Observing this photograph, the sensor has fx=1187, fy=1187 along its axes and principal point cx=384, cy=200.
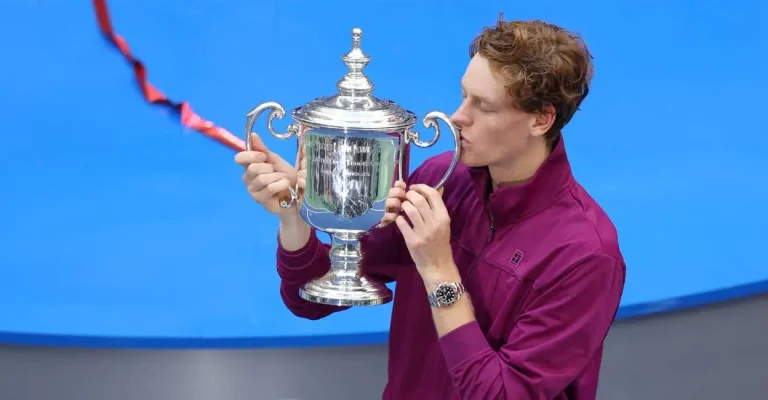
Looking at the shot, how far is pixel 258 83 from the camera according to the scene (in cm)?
399

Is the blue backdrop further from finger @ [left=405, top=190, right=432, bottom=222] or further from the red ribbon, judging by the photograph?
finger @ [left=405, top=190, right=432, bottom=222]

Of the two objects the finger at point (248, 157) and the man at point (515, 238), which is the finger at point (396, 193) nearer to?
the man at point (515, 238)

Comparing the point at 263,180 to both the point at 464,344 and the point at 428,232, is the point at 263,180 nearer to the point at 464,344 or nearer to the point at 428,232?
the point at 428,232

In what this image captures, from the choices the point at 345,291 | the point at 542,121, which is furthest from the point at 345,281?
the point at 542,121

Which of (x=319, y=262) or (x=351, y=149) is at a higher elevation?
(x=351, y=149)

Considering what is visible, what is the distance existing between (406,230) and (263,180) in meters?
0.23

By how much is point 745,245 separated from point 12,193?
2092mm

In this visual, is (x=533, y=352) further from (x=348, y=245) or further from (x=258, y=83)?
(x=258, y=83)

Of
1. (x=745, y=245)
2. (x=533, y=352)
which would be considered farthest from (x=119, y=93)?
(x=533, y=352)

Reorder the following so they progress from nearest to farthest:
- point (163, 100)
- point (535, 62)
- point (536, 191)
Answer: point (535, 62), point (536, 191), point (163, 100)

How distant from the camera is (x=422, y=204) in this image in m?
1.56

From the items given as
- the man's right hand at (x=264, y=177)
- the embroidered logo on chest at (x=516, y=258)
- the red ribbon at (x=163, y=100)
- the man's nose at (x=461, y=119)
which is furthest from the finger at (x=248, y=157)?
the red ribbon at (x=163, y=100)

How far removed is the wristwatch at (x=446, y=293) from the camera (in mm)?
1566

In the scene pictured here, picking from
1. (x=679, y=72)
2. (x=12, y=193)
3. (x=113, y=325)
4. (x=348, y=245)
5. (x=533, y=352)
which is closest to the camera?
(x=533, y=352)
